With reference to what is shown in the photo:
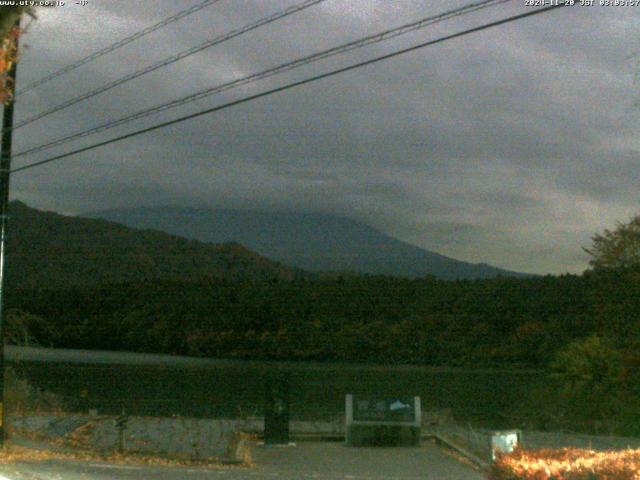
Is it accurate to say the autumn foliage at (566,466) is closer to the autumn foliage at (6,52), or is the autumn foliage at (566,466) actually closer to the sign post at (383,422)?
the autumn foliage at (6,52)

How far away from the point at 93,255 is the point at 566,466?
35813 mm

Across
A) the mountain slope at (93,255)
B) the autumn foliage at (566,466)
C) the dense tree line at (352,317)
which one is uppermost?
the mountain slope at (93,255)

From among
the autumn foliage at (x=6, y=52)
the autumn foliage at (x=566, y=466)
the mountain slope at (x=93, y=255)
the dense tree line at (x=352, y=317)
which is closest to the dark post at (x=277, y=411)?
the dense tree line at (x=352, y=317)

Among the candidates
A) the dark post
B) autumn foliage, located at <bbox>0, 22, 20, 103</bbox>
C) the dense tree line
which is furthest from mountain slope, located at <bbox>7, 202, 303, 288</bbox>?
autumn foliage, located at <bbox>0, 22, 20, 103</bbox>

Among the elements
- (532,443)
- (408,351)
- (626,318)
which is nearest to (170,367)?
(408,351)

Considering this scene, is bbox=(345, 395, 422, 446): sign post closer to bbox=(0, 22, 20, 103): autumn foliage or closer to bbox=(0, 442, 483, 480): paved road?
bbox=(0, 442, 483, 480): paved road

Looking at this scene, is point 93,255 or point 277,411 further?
point 93,255

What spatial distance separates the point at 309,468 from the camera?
2069cm

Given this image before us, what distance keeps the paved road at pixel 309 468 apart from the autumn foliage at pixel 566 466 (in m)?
6.60

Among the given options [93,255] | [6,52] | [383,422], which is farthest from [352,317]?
[6,52]

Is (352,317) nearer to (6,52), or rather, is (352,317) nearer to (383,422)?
(383,422)

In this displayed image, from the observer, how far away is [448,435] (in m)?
27.2

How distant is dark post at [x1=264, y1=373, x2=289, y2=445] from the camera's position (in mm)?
25172

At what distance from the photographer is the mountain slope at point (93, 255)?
40.3 m
